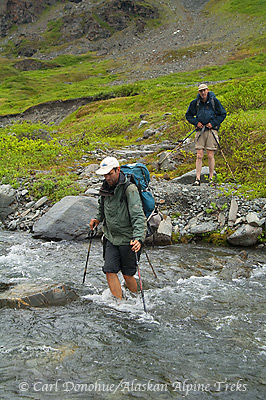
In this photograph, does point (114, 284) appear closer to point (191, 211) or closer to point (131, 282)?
point (131, 282)

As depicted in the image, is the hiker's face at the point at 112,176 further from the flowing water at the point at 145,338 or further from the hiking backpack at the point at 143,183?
the flowing water at the point at 145,338

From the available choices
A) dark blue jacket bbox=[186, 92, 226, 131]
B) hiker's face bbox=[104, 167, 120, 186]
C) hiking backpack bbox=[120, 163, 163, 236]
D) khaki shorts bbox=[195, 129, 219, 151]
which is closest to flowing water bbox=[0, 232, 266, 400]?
hiking backpack bbox=[120, 163, 163, 236]

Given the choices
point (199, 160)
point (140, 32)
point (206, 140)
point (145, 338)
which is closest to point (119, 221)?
point (145, 338)

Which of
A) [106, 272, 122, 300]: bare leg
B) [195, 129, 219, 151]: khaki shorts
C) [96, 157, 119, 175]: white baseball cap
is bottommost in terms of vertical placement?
[106, 272, 122, 300]: bare leg

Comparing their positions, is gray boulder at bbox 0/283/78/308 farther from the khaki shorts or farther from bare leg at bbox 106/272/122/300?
the khaki shorts

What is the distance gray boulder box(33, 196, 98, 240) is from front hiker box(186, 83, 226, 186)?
4518mm

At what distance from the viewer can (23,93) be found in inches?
3278

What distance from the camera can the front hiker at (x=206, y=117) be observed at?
11.6 metres

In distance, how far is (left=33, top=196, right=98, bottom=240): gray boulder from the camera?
11727 millimetres

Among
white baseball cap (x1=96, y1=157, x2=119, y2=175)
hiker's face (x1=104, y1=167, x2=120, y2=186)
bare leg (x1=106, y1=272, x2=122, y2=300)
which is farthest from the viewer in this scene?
bare leg (x1=106, y1=272, x2=122, y2=300)

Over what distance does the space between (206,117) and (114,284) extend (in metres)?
7.42

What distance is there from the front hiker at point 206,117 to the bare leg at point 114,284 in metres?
7.03

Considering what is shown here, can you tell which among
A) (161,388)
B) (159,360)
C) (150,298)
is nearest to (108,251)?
(150,298)

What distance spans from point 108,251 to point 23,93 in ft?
280
